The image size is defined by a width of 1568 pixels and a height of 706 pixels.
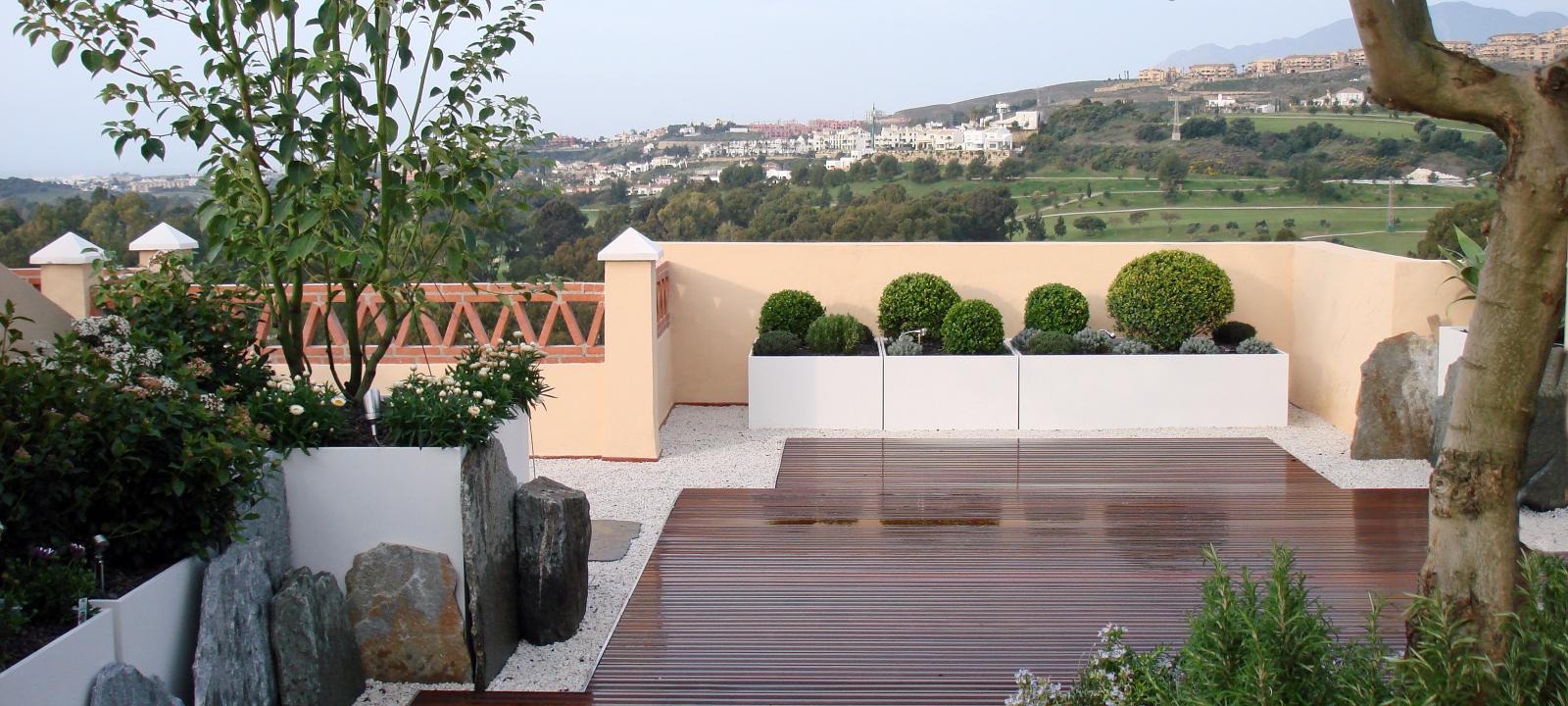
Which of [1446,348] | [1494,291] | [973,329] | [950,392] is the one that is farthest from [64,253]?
[1446,348]

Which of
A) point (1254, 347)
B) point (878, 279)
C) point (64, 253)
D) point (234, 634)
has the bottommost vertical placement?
point (234, 634)

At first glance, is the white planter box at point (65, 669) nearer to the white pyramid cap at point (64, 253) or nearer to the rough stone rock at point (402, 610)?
the rough stone rock at point (402, 610)

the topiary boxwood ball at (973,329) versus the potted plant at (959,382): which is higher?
the topiary boxwood ball at (973,329)

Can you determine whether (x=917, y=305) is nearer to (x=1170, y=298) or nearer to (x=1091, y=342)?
(x=1091, y=342)

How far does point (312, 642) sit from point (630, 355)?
4054 mm

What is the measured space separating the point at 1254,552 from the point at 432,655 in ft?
12.4

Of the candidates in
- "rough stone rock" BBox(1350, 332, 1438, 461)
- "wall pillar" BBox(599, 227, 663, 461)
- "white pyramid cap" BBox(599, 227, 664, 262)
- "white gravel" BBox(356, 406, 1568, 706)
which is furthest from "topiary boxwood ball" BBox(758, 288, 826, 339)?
"rough stone rock" BBox(1350, 332, 1438, 461)

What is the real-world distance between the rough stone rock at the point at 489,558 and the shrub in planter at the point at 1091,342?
5.22 meters

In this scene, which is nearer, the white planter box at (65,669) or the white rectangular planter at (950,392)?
the white planter box at (65,669)

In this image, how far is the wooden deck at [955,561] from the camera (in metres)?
4.39

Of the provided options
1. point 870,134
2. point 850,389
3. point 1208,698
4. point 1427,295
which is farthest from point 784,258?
point 870,134

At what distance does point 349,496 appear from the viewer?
4.25 m

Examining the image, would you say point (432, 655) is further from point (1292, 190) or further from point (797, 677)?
point (1292, 190)

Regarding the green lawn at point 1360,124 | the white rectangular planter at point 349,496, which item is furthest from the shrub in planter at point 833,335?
the green lawn at point 1360,124
